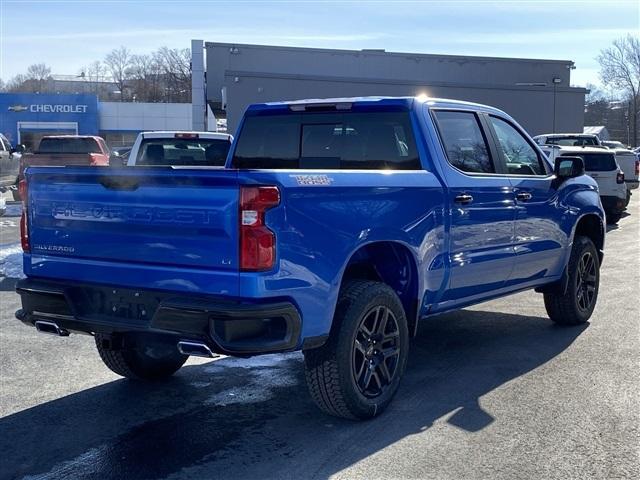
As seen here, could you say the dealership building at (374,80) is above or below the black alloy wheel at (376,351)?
above

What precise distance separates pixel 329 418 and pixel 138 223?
179cm

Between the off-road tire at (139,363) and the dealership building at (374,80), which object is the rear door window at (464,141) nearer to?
the off-road tire at (139,363)

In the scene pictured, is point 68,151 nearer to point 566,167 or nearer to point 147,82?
point 566,167

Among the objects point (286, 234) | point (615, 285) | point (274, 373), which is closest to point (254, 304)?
point (286, 234)

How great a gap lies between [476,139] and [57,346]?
13.4 ft

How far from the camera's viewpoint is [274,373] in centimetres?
615

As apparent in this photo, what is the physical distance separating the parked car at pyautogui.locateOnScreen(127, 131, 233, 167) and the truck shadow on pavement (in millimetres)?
5286

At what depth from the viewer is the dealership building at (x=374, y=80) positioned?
27.2 m

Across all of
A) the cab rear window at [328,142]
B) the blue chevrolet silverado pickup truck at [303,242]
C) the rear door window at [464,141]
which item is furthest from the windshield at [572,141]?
the cab rear window at [328,142]

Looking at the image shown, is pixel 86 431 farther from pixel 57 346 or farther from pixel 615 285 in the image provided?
pixel 615 285

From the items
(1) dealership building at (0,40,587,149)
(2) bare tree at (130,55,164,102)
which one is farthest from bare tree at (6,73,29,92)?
(1) dealership building at (0,40,587,149)

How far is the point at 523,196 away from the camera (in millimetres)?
6578

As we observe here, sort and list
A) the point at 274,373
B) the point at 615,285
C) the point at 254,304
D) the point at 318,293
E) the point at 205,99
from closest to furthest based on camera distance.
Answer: the point at 254,304 < the point at 318,293 < the point at 274,373 < the point at 615,285 < the point at 205,99

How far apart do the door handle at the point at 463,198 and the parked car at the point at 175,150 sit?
5896 mm
